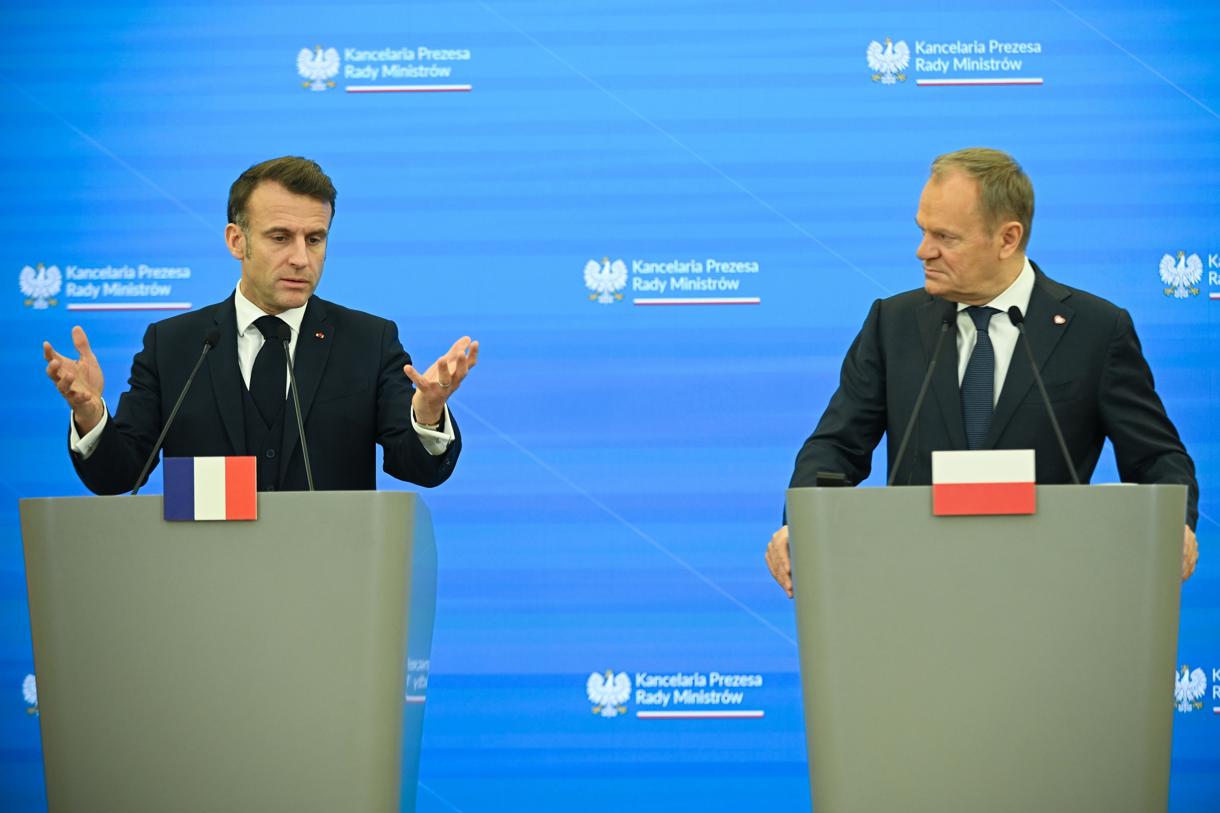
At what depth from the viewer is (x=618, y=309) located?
407cm

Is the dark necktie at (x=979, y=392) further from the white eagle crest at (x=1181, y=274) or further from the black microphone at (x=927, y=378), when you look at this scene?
the white eagle crest at (x=1181, y=274)

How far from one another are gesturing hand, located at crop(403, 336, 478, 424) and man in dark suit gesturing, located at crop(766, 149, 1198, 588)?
26.5 inches

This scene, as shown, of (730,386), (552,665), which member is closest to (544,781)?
(552,665)

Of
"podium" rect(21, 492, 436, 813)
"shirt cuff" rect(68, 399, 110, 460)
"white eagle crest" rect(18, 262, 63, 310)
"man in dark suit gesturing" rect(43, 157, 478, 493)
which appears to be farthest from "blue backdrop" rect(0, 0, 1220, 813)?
"podium" rect(21, 492, 436, 813)

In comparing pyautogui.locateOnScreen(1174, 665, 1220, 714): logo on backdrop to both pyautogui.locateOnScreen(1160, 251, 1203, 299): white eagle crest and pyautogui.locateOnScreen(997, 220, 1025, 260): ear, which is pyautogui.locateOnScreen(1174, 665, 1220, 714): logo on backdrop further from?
pyautogui.locateOnScreen(997, 220, 1025, 260): ear

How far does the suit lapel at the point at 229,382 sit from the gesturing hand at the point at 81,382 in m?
0.25

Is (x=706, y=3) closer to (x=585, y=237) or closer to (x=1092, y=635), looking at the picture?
(x=585, y=237)

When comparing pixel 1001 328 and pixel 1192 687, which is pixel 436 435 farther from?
pixel 1192 687

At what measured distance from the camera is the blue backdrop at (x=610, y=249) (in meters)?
4.00

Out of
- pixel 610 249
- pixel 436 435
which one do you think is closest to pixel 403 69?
pixel 610 249

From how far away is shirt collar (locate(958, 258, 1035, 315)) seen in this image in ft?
8.73

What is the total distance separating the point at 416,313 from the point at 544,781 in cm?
141

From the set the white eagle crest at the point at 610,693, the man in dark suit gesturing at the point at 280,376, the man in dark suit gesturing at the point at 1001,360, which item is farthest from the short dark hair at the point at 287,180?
the white eagle crest at the point at 610,693

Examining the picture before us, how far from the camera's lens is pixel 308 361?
2.75 meters
